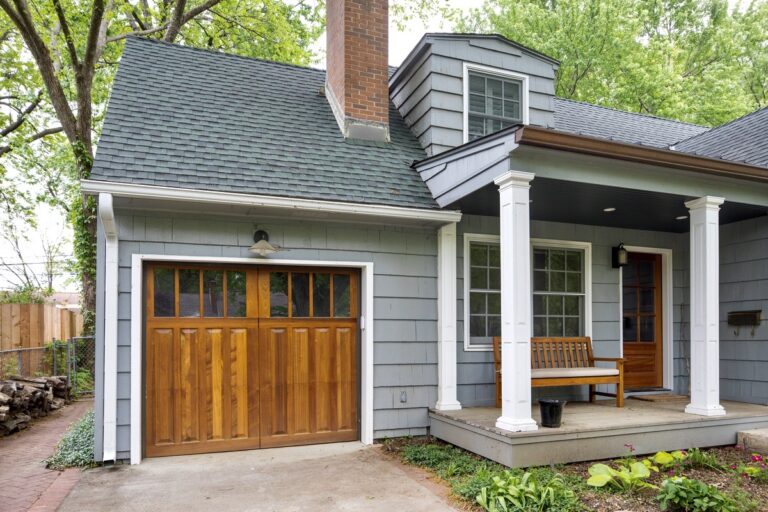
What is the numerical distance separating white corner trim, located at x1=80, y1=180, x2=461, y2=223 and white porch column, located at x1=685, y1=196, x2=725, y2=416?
237 centimetres

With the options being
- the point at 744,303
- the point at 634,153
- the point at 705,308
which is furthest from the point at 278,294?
the point at 744,303

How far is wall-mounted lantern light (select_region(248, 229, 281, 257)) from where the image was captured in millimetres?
4793

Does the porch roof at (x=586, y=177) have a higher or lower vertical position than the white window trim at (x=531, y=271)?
higher

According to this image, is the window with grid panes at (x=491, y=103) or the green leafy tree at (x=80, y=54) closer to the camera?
the window with grid panes at (x=491, y=103)

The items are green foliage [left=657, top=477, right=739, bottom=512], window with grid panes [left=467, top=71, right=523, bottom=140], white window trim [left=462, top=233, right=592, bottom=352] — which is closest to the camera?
green foliage [left=657, top=477, right=739, bottom=512]

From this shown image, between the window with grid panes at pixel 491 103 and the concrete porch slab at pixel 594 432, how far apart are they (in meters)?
3.29

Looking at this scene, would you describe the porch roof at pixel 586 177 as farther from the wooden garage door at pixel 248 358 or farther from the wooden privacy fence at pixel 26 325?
the wooden privacy fence at pixel 26 325

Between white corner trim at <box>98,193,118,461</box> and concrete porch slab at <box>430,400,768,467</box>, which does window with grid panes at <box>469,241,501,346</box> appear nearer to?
concrete porch slab at <box>430,400,768,467</box>

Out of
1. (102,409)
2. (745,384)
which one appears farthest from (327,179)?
(745,384)

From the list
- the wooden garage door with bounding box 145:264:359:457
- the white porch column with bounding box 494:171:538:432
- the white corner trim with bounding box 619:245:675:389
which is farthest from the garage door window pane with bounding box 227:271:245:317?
the white corner trim with bounding box 619:245:675:389

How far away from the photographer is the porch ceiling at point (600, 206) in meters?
4.80

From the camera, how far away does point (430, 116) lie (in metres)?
6.03

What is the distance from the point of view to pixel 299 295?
17.0 feet

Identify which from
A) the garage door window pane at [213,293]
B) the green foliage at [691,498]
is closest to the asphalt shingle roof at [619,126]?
the garage door window pane at [213,293]
